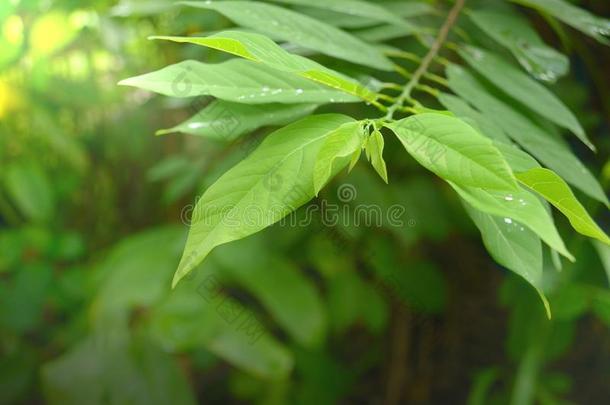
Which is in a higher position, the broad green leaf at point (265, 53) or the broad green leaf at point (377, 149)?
the broad green leaf at point (265, 53)

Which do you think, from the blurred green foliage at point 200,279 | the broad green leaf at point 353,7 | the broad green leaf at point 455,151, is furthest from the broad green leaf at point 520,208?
the blurred green foliage at point 200,279

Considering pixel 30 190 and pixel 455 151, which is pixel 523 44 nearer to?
pixel 455 151

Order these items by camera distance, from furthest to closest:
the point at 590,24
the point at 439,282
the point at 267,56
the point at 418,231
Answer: the point at 439,282
the point at 418,231
the point at 590,24
the point at 267,56

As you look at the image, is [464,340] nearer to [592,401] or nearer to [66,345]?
[592,401]

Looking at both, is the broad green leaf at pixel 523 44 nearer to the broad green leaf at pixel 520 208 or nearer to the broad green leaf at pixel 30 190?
the broad green leaf at pixel 520 208

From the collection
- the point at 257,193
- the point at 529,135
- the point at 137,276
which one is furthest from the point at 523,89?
the point at 137,276

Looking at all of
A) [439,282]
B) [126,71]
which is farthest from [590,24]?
[126,71]

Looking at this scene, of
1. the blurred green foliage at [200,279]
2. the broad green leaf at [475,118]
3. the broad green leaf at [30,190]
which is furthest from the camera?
the broad green leaf at [30,190]
